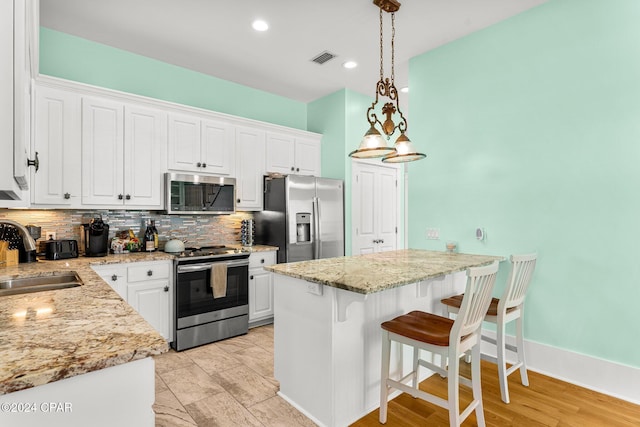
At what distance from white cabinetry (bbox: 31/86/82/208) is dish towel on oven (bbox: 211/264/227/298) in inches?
53.9

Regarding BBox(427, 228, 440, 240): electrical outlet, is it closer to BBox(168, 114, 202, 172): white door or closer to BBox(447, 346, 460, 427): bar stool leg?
BBox(447, 346, 460, 427): bar stool leg

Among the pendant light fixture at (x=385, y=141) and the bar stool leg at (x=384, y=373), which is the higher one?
the pendant light fixture at (x=385, y=141)

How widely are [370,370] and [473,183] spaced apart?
202 cm

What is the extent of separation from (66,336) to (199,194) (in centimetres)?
273

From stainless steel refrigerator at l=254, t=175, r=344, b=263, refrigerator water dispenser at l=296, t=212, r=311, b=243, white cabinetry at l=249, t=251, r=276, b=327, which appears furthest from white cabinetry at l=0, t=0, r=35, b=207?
refrigerator water dispenser at l=296, t=212, r=311, b=243

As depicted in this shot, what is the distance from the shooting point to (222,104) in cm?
431

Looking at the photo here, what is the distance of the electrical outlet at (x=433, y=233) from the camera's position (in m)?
3.49

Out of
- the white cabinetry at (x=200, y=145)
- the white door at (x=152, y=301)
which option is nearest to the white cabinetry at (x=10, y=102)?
the white door at (x=152, y=301)

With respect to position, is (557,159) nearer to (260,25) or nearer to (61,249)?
(260,25)

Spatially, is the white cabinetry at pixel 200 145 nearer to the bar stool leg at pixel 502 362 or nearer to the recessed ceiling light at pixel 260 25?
the recessed ceiling light at pixel 260 25

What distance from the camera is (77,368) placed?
860mm

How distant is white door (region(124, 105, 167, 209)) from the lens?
330cm

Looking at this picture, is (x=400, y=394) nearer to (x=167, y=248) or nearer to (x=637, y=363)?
(x=637, y=363)

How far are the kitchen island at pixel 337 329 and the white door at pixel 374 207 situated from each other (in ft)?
7.46
